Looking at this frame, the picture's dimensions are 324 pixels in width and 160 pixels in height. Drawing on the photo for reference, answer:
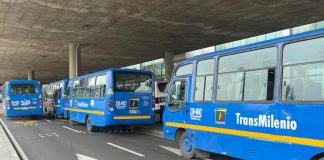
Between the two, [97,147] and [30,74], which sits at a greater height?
[30,74]

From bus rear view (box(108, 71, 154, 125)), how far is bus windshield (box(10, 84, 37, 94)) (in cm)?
1313

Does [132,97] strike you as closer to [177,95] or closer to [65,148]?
[65,148]

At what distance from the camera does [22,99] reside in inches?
1005

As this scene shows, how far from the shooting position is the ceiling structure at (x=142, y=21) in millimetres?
20297

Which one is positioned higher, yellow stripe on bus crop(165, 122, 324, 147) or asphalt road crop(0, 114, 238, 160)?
yellow stripe on bus crop(165, 122, 324, 147)

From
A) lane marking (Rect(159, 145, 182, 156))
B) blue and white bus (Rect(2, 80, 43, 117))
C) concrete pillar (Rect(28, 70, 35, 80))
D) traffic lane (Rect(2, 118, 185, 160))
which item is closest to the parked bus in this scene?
blue and white bus (Rect(2, 80, 43, 117))

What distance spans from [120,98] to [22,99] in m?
13.1

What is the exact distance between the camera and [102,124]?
50.0ft

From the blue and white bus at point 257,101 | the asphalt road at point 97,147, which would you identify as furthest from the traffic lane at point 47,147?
the blue and white bus at point 257,101

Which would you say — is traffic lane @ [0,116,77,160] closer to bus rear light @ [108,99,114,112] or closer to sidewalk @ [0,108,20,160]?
sidewalk @ [0,108,20,160]

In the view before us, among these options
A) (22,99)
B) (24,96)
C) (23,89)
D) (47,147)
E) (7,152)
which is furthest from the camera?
(23,89)

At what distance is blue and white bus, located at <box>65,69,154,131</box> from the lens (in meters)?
14.9

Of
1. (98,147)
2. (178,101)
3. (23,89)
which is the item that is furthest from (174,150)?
(23,89)

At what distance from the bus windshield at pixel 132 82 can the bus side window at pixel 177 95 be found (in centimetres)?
493
